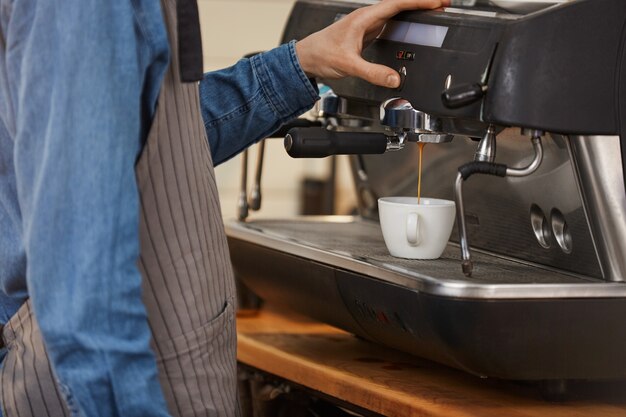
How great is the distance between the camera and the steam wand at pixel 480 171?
97 cm

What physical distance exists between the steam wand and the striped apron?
24 cm

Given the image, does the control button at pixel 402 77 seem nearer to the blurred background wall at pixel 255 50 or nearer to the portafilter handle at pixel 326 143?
the portafilter handle at pixel 326 143

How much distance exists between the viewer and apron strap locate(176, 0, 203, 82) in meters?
0.85

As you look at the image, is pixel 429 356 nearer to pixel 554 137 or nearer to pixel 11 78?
pixel 554 137

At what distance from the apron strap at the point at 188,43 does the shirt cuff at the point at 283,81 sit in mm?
356

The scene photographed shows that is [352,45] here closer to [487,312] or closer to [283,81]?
[283,81]

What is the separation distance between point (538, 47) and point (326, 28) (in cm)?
32

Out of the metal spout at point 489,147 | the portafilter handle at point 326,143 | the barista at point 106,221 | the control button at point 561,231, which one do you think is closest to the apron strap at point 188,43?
the barista at point 106,221

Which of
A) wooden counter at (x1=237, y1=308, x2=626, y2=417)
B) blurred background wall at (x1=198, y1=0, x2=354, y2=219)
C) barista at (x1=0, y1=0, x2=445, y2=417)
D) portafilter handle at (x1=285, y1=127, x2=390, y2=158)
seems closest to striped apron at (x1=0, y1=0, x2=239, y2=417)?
barista at (x1=0, y1=0, x2=445, y2=417)

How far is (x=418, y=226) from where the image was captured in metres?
1.09

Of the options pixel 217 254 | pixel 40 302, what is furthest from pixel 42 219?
pixel 217 254

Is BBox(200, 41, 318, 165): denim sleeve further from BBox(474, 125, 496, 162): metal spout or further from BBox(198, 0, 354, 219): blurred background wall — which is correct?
BBox(198, 0, 354, 219): blurred background wall

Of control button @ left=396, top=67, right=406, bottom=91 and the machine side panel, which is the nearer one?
the machine side panel

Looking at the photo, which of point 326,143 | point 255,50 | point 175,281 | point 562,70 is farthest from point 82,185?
point 255,50
